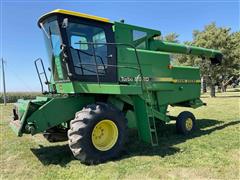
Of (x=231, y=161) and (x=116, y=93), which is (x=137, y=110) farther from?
(x=231, y=161)

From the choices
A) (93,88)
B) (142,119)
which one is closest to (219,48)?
(142,119)

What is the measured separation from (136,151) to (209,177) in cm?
206

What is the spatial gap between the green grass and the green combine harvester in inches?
15.1

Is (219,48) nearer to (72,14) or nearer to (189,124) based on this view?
(189,124)

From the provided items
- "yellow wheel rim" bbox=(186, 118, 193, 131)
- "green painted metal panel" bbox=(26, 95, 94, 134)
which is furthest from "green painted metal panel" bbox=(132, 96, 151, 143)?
"yellow wheel rim" bbox=(186, 118, 193, 131)

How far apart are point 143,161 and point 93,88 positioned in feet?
6.22

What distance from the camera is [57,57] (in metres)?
6.71

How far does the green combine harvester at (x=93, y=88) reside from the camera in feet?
18.9

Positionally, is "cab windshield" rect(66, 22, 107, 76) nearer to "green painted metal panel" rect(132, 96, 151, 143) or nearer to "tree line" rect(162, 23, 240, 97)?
"green painted metal panel" rect(132, 96, 151, 143)

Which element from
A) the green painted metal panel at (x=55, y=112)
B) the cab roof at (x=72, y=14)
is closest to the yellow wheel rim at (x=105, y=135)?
the green painted metal panel at (x=55, y=112)

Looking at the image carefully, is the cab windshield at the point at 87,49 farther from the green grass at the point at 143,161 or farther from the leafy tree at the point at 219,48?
the leafy tree at the point at 219,48

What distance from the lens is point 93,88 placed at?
20.1ft

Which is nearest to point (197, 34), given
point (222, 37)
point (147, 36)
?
point (222, 37)

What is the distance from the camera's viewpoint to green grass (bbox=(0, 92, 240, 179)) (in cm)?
506
